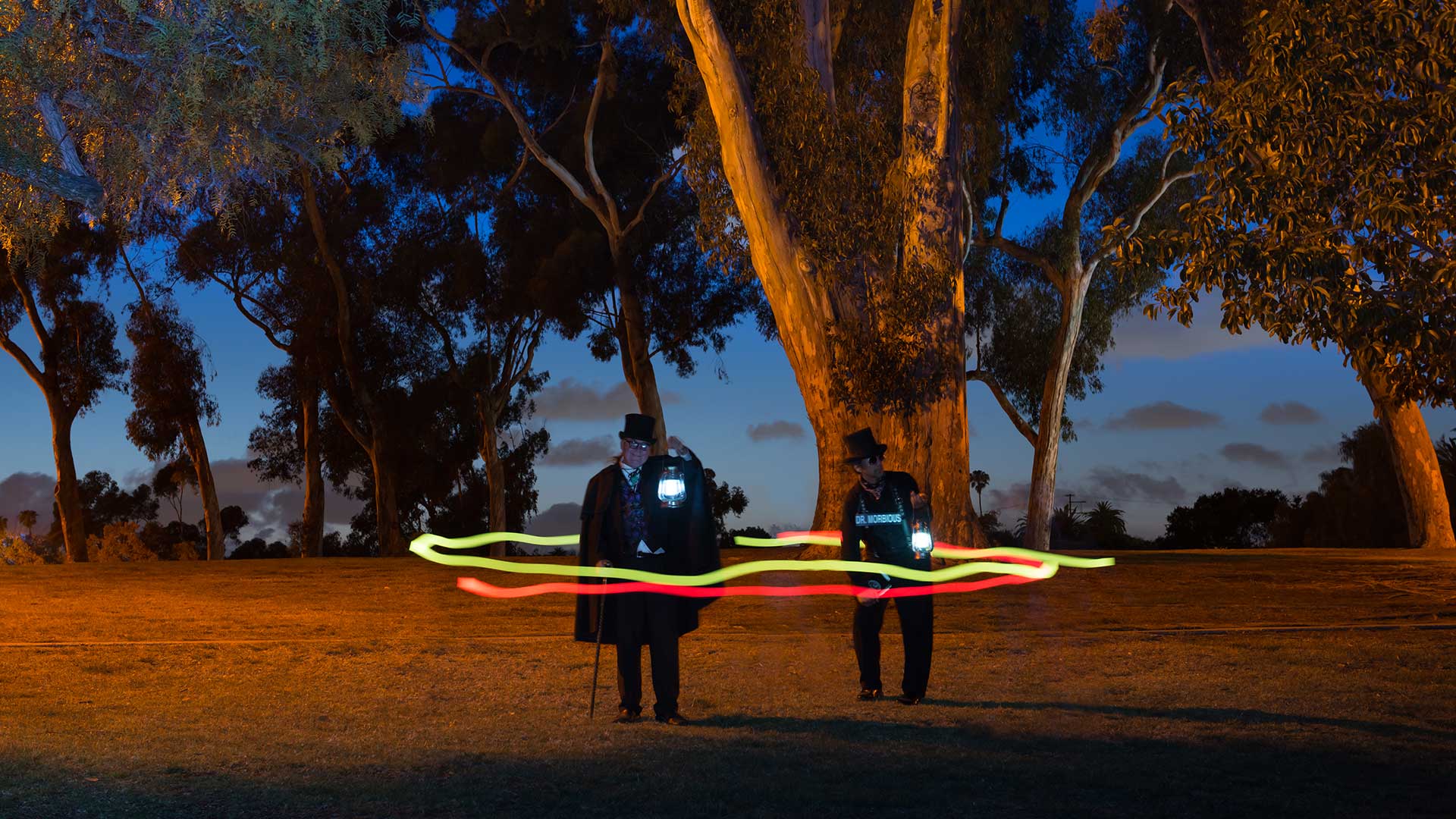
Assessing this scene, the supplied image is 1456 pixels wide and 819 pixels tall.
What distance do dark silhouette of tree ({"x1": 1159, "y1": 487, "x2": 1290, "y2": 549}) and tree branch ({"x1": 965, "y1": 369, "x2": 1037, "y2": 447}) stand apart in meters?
13.9

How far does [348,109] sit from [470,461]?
27834 millimetres

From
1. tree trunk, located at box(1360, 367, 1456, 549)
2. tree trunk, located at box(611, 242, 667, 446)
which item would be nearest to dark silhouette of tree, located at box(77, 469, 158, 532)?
tree trunk, located at box(611, 242, 667, 446)

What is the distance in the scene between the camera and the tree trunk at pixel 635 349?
33.8 meters

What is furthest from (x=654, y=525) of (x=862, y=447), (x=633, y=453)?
(x=862, y=447)

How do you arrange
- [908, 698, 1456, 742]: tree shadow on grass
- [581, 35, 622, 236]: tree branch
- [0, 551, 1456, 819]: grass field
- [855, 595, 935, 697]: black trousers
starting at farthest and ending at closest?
[581, 35, 622, 236]: tree branch
[855, 595, 935, 697]: black trousers
[908, 698, 1456, 742]: tree shadow on grass
[0, 551, 1456, 819]: grass field

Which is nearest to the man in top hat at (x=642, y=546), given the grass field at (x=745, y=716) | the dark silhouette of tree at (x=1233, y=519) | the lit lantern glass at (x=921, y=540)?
the grass field at (x=745, y=716)

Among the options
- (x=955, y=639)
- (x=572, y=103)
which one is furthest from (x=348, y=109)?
(x=572, y=103)

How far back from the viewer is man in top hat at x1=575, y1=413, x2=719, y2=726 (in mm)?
9000

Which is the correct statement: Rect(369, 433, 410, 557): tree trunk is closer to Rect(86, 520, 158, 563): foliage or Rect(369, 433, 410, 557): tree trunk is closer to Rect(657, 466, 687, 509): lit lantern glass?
Rect(86, 520, 158, 563): foliage

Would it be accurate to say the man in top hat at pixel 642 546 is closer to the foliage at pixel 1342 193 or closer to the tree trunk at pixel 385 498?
the foliage at pixel 1342 193

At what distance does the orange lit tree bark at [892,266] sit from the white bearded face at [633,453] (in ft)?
36.3

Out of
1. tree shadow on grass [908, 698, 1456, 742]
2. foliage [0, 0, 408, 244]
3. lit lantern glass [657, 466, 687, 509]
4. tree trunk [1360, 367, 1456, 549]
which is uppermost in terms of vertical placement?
foliage [0, 0, 408, 244]

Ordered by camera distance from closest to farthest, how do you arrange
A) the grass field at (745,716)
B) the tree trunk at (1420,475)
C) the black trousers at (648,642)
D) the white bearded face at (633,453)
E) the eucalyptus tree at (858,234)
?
the grass field at (745,716)
the black trousers at (648,642)
the white bearded face at (633,453)
the eucalyptus tree at (858,234)
the tree trunk at (1420,475)

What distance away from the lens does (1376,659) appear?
11.4 metres
